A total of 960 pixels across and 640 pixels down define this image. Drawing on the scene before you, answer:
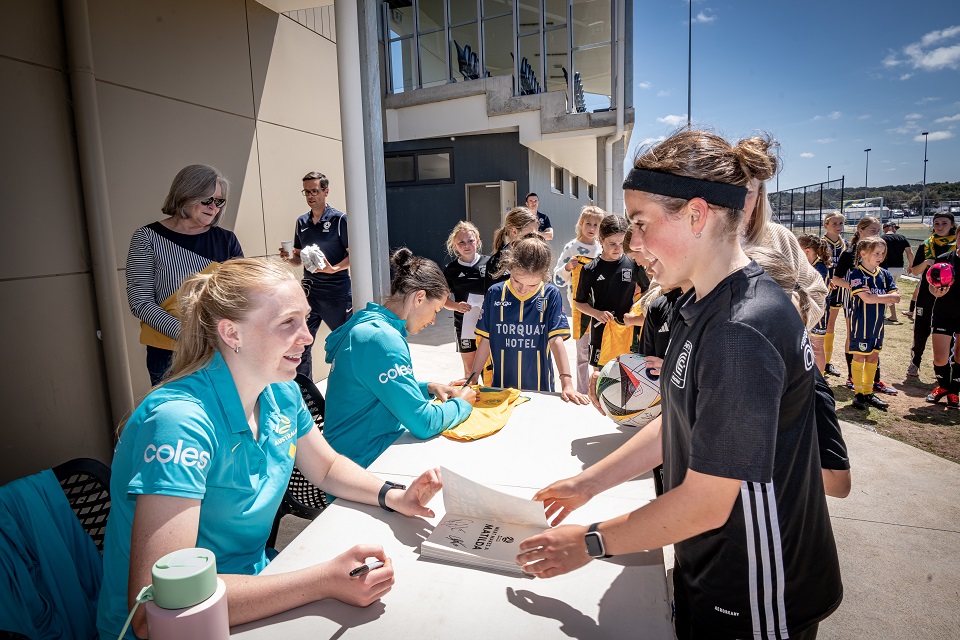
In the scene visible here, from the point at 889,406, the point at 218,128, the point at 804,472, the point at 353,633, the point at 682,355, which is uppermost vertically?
the point at 218,128

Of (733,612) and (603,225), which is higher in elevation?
(603,225)

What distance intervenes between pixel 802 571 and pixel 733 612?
0.17m

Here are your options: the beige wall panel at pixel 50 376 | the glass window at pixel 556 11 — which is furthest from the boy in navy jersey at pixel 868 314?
the glass window at pixel 556 11

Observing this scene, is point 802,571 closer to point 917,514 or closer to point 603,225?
point 917,514

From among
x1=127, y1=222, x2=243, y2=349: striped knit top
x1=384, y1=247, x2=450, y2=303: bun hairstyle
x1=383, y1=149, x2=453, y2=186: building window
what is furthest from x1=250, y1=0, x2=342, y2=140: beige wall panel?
x1=383, y1=149, x2=453, y2=186: building window

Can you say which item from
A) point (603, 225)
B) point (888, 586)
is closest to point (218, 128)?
point (603, 225)

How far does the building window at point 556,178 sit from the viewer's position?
1564cm


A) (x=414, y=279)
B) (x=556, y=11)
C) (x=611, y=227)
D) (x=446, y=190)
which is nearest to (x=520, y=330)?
(x=414, y=279)

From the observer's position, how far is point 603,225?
15.0 ft

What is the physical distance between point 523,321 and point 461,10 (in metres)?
12.8

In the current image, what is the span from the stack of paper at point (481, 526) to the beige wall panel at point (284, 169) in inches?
176

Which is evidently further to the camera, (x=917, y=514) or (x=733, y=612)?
(x=917, y=514)

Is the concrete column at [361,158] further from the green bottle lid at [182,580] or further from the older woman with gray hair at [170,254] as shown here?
the green bottle lid at [182,580]

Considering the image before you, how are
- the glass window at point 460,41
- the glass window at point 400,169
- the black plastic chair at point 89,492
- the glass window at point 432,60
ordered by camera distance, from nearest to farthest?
the black plastic chair at point 89,492
the glass window at point 432,60
the glass window at point 460,41
the glass window at point 400,169
